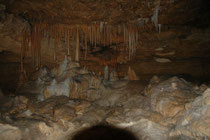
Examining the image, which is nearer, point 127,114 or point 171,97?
point 171,97

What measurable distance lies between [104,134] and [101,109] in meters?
1.35

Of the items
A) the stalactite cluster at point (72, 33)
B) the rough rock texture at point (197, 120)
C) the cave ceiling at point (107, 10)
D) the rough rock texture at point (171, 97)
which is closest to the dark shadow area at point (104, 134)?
the rough rock texture at point (197, 120)

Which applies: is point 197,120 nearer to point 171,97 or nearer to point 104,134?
point 171,97

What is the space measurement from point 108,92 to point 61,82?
80.1 inches

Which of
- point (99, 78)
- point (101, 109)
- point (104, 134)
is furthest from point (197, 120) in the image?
point (99, 78)

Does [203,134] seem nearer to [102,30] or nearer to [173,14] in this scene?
[173,14]

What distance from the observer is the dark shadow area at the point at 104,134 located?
3.33 meters

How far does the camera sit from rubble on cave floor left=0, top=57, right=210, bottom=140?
2990mm

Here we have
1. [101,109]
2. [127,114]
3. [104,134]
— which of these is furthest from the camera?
[101,109]

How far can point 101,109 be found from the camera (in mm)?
4805

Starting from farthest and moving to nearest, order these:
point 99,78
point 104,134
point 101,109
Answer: point 99,78 → point 101,109 → point 104,134

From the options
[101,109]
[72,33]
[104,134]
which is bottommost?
[104,134]

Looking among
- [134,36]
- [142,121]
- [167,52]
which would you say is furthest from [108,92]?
[167,52]

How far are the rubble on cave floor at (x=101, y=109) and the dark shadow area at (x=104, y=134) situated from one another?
162mm
